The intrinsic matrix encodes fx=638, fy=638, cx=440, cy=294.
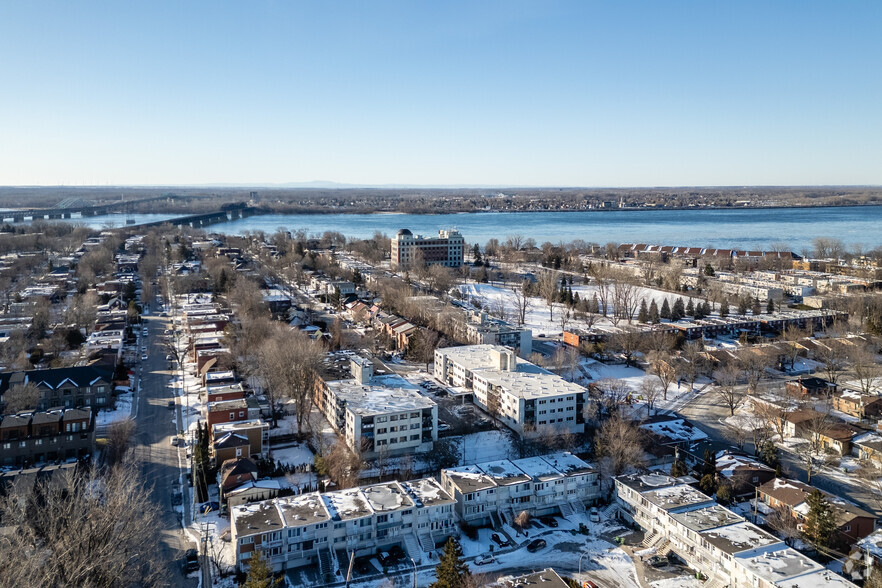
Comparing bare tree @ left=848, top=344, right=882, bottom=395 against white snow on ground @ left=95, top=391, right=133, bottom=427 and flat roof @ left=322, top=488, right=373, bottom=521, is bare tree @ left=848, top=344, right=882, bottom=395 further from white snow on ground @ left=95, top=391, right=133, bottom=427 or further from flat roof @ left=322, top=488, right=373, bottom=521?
white snow on ground @ left=95, top=391, right=133, bottom=427

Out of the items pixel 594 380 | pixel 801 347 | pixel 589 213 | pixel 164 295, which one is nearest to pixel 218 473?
pixel 594 380

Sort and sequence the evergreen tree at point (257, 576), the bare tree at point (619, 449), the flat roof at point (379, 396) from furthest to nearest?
the flat roof at point (379, 396), the bare tree at point (619, 449), the evergreen tree at point (257, 576)

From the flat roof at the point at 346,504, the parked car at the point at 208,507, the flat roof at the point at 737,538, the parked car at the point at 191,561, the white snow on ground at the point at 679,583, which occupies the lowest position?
the white snow on ground at the point at 679,583

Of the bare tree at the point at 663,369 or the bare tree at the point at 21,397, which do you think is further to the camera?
the bare tree at the point at 663,369

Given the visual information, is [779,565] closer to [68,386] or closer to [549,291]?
[68,386]

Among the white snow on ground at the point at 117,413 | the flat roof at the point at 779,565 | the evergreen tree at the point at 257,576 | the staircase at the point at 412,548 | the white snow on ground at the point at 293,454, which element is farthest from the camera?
the white snow on ground at the point at 117,413

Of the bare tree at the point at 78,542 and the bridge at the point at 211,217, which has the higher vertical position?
the bridge at the point at 211,217

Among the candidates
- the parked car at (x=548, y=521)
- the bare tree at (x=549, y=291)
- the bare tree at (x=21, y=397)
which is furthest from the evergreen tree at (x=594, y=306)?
the bare tree at (x=21, y=397)

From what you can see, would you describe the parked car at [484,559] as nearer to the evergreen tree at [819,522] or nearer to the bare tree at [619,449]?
the bare tree at [619,449]

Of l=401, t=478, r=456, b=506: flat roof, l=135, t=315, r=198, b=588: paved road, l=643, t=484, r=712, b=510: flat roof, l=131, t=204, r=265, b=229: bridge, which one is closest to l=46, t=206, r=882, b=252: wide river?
l=131, t=204, r=265, b=229: bridge
